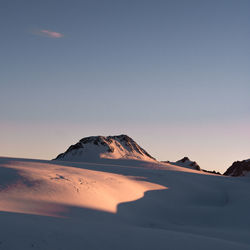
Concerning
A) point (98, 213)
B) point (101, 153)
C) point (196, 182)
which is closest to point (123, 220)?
point (98, 213)

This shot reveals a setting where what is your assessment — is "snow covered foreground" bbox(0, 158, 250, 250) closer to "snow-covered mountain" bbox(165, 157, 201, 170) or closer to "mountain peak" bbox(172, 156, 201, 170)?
"snow-covered mountain" bbox(165, 157, 201, 170)

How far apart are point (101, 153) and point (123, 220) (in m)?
58.1

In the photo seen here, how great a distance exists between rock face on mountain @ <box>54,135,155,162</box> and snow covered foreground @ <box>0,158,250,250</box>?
1530 inches

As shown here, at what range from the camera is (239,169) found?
4267 inches

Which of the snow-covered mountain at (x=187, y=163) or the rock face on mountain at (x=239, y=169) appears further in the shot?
the snow-covered mountain at (x=187, y=163)

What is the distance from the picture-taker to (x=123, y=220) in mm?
15500

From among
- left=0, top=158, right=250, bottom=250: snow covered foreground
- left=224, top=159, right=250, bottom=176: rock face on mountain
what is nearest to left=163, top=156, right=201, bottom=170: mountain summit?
left=224, top=159, right=250, bottom=176: rock face on mountain

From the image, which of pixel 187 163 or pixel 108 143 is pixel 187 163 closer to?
pixel 187 163

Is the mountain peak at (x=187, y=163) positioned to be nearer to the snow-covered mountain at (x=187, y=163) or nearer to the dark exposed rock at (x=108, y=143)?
the snow-covered mountain at (x=187, y=163)

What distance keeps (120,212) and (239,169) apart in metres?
101

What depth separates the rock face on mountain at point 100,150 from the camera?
73375mm

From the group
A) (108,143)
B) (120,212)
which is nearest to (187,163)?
(108,143)

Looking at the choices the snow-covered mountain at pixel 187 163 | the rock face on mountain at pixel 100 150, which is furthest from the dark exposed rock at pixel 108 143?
the snow-covered mountain at pixel 187 163

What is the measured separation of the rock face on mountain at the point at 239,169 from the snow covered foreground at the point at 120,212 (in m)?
75.3
